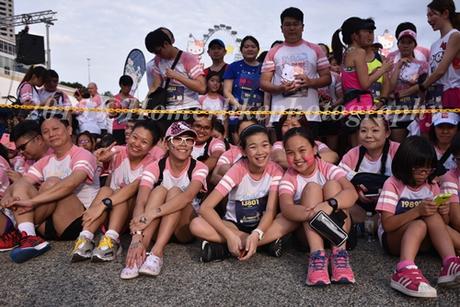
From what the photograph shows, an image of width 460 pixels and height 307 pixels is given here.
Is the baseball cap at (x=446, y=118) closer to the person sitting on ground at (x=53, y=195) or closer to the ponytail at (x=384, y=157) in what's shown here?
the ponytail at (x=384, y=157)

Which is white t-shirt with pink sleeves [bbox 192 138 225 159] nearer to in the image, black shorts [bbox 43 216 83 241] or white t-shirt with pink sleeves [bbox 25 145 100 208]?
white t-shirt with pink sleeves [bbox 25 145 100 208]

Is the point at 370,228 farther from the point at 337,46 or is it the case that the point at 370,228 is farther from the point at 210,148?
the point at 337,46

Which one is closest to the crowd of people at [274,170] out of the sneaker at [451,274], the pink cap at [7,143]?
the sneaker at [451,274]

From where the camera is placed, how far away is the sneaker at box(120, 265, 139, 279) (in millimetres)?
2883

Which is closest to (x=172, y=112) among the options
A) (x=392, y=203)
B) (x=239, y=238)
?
(x=239, y=238)

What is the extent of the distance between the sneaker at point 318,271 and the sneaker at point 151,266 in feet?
3.43

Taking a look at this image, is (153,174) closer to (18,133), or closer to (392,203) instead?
→ (18,133)

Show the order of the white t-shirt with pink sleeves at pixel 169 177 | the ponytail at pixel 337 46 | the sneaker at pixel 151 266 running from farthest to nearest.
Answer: the ponytail at pixel 337 46
the white t-shirt with pink sleeves at pixel 169 177
the sneaker at pixel 151 266

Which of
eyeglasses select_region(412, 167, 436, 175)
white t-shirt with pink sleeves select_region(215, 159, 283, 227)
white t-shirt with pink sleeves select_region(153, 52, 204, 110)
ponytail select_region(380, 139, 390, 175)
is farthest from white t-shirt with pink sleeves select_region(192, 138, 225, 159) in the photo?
eyeglasses select_region(412, 167, 436, 175)

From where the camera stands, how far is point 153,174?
11.6 ft

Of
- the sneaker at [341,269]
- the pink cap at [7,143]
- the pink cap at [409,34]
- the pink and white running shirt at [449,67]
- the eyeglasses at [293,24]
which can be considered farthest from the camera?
the pink cap at [7,143]

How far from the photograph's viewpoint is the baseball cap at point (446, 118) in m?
3.68

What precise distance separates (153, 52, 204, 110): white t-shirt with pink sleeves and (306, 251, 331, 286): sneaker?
2487 millimetres

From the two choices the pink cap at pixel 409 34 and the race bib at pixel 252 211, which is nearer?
the race bib at pixel 252 211
